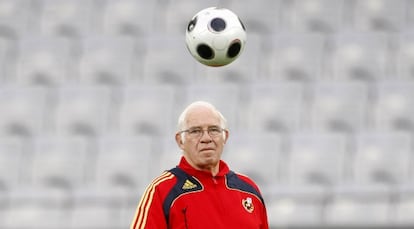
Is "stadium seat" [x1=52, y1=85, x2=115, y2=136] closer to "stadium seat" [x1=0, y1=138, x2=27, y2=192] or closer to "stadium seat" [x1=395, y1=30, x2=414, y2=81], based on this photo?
"stadium seat" [x1=0, y1=138, x2=27, y2=192]

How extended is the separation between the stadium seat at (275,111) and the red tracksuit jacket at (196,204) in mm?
4136

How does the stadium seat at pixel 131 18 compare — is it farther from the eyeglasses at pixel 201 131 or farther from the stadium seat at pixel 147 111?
the eyeglasses at pixel 201 131

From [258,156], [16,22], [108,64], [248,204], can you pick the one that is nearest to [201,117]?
[248,204]

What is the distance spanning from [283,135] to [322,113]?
45 centimetres

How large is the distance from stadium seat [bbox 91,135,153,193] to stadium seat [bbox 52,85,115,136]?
13.0 inches

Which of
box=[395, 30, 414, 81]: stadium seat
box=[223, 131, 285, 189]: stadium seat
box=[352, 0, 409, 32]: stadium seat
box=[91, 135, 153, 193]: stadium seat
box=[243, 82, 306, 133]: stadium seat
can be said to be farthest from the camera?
box=[352, 0, 409, 32]: stadium seat

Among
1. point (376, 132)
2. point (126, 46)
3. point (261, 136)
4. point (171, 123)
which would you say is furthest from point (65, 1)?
point (376, 132)

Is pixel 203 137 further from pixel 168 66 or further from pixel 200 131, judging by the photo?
pixel 168 66

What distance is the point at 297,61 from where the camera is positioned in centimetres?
870

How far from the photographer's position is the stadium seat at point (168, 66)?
8.70 metres

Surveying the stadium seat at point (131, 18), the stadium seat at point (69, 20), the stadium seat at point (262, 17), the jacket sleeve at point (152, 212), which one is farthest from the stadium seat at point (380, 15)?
the jacket sleeve at point (152, 212)

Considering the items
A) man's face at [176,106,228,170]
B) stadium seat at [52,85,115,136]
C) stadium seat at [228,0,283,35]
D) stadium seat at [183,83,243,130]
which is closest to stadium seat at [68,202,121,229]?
stadium seat at [52,85,115,136]

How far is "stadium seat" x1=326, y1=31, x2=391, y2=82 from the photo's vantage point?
8.65m

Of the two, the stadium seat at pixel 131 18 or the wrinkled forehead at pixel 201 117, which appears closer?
A: the wrinkled forehead at pixel 201 117
